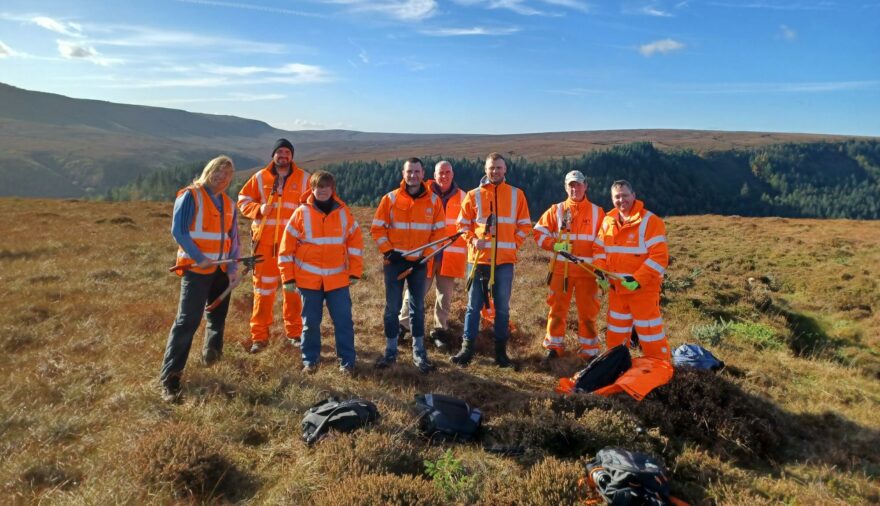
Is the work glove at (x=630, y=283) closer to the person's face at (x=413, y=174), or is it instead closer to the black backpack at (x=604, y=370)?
the black backpack at (x=604, y=370)

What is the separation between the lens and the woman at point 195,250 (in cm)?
496

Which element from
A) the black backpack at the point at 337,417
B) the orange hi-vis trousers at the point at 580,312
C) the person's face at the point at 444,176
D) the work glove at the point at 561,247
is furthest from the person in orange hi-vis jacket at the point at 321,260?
the orange hi-vis trousers at the point at 580,312

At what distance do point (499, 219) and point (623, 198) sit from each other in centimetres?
164

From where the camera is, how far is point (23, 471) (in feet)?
12.0

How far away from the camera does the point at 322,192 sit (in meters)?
5.54

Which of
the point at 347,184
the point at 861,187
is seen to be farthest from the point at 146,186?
the point at 861,187

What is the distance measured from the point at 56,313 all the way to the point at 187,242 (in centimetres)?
515

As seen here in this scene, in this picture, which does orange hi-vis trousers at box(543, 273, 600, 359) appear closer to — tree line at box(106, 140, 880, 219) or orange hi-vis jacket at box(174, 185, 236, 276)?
orange hi-vis jacket at box(174, 185, 236, 276)

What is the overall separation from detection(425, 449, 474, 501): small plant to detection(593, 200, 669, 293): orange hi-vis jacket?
3.28 meters

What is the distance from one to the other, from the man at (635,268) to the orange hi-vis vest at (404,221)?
2422 mm

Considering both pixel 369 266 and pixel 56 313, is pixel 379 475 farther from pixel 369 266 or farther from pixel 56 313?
pixel 369 266

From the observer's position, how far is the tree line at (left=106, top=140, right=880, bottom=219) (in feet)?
312

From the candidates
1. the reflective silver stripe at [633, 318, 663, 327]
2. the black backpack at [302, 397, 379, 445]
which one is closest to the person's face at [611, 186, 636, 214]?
the reflective silver stripe at [633, 318, 663, 327]

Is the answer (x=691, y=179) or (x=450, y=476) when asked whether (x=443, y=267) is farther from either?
(x=691, y=179)
